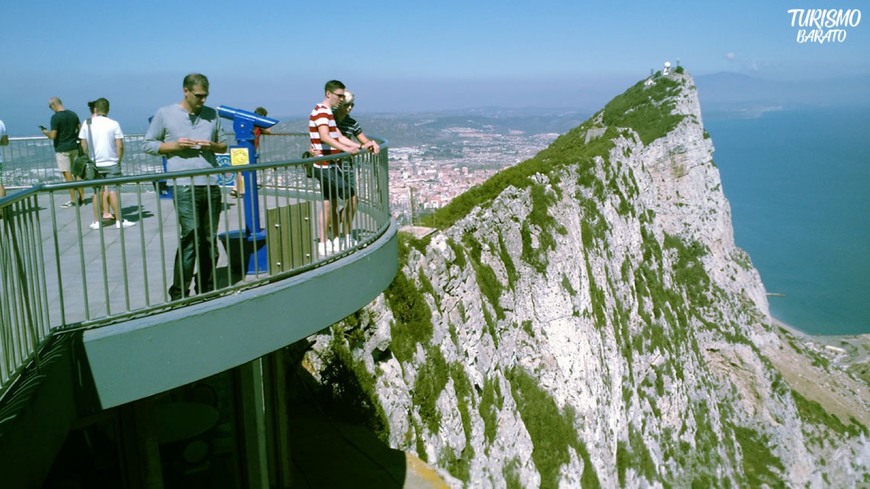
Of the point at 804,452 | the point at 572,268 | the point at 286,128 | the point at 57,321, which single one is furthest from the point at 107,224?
the point at 804,452

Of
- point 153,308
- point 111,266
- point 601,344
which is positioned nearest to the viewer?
point 153,308

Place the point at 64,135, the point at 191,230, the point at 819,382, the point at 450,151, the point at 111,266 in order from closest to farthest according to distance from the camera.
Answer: the point at 191,230
the point at 111,266
the point at 64,135
the point at 819,382
the point at 450,151

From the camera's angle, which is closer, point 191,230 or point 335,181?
point 191,230

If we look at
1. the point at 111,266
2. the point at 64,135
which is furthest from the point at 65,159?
the point at 111,266

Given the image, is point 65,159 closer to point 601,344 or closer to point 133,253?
point 133,253

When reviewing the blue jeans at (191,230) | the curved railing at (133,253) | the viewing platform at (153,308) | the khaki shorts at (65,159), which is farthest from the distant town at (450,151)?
the blue jeans at (191,230)

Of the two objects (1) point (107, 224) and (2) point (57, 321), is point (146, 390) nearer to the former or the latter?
(2) point (57, 321)
